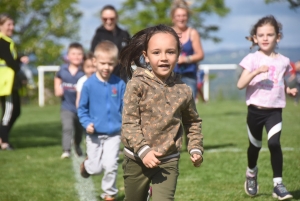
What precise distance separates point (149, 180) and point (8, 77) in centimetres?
640

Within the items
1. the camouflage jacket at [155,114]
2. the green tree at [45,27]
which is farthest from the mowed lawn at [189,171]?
the green tree at [45,27]

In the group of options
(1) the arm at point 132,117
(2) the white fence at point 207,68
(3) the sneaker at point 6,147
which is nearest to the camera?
(1) the arm at point 132,117

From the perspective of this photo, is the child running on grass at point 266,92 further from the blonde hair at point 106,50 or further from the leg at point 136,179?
the leg at point 136,179

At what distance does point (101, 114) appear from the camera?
6.86 meters

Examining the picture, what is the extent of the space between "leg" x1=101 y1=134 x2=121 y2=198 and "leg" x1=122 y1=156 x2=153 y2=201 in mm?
1793

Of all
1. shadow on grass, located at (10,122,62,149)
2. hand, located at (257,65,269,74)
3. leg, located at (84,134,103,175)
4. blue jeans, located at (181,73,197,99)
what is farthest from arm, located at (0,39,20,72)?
hand, located at (257,65,269,74)

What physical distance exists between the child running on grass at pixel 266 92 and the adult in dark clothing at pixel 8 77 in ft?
15.6

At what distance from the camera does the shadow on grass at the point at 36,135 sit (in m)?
12.5

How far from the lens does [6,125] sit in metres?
11.2

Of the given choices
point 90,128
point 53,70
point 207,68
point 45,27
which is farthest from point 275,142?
point 45,27

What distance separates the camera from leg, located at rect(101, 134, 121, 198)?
21.5ft

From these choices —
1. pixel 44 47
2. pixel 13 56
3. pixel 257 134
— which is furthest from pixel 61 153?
pixel 44 47

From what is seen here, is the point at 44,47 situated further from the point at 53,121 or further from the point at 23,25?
the point at 53,121

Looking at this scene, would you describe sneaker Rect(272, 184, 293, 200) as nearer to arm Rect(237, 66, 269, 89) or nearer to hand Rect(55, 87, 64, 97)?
arm Rect(237, 66, 269, 89)
